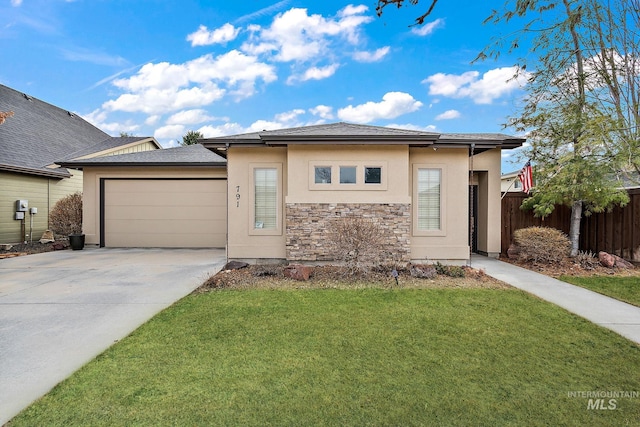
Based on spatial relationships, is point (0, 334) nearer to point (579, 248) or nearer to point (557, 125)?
point (557, 125)

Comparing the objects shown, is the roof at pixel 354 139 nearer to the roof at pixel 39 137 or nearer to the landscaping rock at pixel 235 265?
the landscaping rock at pixel 235 265

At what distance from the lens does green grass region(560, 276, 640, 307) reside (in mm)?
5508

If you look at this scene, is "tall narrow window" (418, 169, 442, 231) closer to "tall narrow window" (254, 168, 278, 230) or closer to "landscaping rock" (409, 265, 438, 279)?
"landscaping rock" (409, 265, 438, 279)

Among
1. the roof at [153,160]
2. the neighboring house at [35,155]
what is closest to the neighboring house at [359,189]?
the roof at [153,160]

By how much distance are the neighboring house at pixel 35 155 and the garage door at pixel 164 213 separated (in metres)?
3.06

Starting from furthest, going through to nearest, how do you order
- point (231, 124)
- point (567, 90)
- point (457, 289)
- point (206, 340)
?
point (231, 124) < point (567, 90) < point (457, 289) < point (206, 340)

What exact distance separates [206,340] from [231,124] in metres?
24.0

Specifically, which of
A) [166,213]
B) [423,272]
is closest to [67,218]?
[166,213]

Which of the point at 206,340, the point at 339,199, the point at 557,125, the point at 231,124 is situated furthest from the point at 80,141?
the point at 557,125

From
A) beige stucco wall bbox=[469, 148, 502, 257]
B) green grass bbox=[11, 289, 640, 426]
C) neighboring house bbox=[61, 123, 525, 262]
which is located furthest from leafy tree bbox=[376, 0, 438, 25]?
beige stucco wall bbox=[469, 148, 502, 257]

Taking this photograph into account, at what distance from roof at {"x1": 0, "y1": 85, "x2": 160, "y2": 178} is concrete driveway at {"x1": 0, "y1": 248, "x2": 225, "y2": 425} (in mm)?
5411

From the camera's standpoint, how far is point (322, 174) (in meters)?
7.88

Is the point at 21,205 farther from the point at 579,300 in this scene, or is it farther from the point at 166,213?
the point at 579,300

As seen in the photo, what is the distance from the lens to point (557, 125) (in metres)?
8.55
